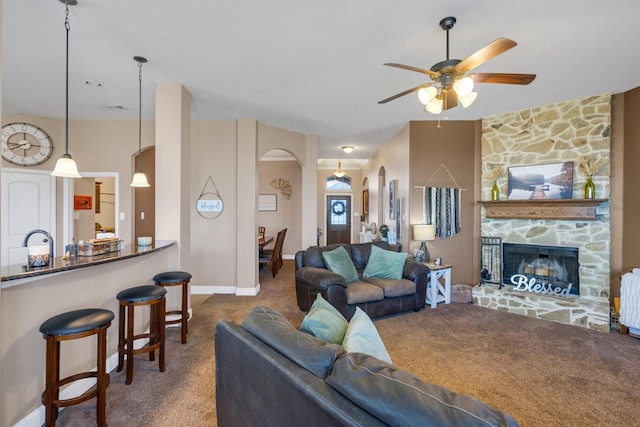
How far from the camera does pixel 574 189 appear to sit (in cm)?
390

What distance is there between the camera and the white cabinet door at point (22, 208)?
421 cm

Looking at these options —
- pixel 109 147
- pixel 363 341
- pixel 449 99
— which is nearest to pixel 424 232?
pixel 449 99

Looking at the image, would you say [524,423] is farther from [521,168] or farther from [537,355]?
[521,168]

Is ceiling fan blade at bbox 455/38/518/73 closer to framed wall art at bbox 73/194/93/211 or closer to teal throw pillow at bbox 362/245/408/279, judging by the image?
teal throw pillow at bbox 362/245/408/279

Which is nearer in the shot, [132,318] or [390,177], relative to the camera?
[132,318]

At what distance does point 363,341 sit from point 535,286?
3.91 metres

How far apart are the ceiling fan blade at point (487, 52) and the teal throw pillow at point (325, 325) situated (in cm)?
184

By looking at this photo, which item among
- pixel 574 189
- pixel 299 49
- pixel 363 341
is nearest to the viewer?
pixel 363 341

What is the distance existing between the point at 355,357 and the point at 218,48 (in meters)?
2.75

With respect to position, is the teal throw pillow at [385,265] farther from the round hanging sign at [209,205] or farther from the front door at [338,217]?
the front door at [338,217]

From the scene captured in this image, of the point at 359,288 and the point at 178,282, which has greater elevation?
the point at 178,282

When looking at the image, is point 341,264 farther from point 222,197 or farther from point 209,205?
point 209,205

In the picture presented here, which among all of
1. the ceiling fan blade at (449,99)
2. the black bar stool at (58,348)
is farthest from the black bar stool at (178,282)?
the ceiling fan blade at (449,99)

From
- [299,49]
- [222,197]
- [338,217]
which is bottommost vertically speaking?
[338,217]
